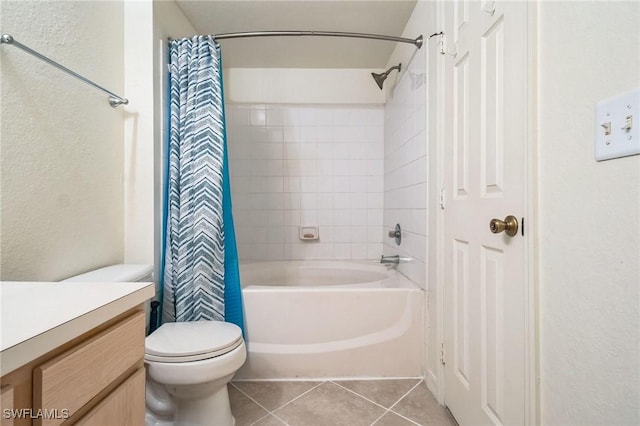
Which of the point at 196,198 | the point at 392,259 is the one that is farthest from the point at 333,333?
the point at 196,198

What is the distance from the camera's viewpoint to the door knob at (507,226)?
0.90 metres

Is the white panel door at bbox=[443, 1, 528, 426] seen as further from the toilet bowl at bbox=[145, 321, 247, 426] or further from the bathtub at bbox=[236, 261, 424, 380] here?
the toilet bowl at bbox=[145, 321, 247, 426]

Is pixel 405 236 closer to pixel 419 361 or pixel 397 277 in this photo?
pixel 397 277

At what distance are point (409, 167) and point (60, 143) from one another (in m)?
1.76

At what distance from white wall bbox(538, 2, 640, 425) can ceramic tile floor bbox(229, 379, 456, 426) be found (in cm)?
74

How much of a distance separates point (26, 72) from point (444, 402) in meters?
2.11

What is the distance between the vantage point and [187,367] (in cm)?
115

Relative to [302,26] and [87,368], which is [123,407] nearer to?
[87,368]

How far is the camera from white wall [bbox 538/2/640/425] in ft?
1.93

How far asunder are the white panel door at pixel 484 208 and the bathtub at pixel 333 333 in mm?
298

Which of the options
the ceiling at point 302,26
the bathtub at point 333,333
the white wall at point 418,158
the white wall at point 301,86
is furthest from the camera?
the white wall at point 301,86

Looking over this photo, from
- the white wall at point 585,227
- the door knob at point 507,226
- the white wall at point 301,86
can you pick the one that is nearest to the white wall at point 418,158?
the white wall at point 301,86

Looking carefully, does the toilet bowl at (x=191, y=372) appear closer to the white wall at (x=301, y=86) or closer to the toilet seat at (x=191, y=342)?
the toilet seat at (x=191, y=342)

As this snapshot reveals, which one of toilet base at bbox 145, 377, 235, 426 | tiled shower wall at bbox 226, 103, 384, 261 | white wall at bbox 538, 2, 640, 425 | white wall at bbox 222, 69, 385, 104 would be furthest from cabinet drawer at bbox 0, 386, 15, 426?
white wall at bbox 222, 69, 385, 104
